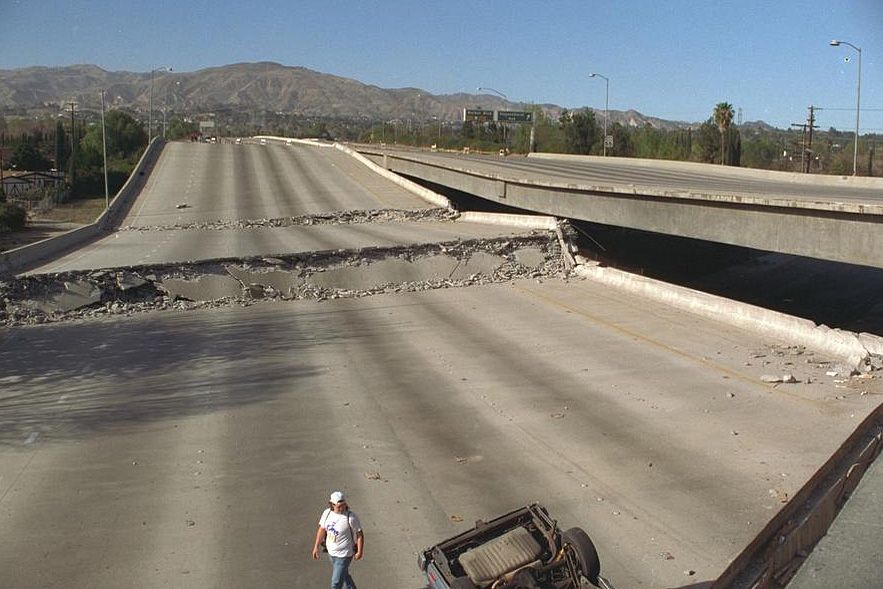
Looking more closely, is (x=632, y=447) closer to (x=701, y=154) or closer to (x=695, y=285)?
(x=695, y=285)

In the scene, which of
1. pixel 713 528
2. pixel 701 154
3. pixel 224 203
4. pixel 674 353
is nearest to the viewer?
pixel 713 528

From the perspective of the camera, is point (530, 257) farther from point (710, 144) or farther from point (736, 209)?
point (710, 144)

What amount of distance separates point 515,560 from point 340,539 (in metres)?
A: 1.74

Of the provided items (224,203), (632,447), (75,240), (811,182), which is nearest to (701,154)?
(811,182)

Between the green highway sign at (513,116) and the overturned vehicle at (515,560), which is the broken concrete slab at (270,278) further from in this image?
the green highway sign at (513,116)

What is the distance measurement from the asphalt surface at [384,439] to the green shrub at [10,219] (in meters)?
28.6

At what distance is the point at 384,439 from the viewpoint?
43.0 feet

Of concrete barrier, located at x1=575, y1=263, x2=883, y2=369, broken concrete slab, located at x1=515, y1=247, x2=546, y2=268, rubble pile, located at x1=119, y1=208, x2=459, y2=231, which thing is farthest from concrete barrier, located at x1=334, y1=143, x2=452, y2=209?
concrete barrier, located at x1=575, y1=263, x2=883, y2=369

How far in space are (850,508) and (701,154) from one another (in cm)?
8608

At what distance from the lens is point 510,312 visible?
22938mm

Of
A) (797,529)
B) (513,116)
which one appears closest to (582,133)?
(513,116)

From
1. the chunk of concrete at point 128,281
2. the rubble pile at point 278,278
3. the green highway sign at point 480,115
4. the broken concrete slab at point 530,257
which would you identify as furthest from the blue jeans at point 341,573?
the green highway sign at point 480,115

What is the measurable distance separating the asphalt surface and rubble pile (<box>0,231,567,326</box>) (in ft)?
5.41

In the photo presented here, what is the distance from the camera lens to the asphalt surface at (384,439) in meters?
9.48
